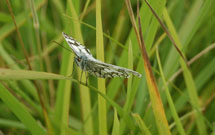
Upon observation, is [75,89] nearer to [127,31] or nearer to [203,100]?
[127,31]

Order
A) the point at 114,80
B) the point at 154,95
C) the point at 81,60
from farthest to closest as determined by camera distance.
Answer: the point at 114,80
the point at 81,60
the point at 154,95

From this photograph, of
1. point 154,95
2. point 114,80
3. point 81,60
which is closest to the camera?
point 154,95

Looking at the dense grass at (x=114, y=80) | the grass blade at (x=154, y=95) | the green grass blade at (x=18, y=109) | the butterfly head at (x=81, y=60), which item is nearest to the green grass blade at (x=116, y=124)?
the dense grass at (x=114, y=80)

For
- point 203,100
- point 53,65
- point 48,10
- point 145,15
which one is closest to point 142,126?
point 145,15

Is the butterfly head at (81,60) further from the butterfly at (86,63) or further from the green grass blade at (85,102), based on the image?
the green grass blade at (85,102)

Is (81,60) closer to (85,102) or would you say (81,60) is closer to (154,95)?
(85,102)

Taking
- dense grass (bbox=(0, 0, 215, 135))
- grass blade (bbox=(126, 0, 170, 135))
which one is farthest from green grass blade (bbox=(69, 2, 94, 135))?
grass blade (bbox=(126, 0, 170, 135))

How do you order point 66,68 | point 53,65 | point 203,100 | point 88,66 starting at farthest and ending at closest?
point 53,65 < point 203,100 < point 66,68 < point 88,66

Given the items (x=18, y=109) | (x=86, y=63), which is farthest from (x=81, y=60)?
(x=18, y=109)
